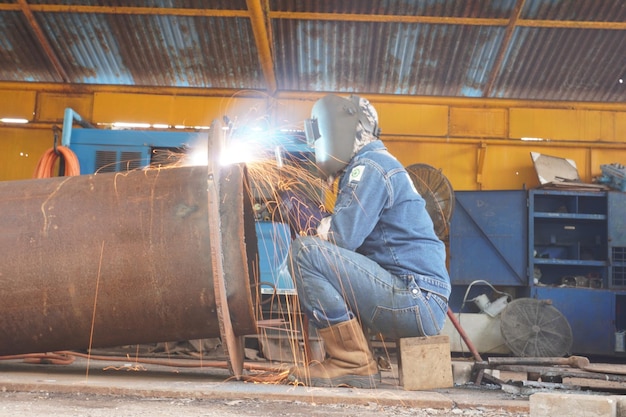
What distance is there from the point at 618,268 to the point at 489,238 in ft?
4.45

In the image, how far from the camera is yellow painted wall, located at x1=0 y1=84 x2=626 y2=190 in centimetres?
824


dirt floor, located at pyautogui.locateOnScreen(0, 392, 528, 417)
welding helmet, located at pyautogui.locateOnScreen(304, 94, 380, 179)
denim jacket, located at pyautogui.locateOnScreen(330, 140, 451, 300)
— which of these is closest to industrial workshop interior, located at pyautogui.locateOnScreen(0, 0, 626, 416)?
welding helmet, located at pyautogui.locateOnScreen(304, 94, 380, 179)

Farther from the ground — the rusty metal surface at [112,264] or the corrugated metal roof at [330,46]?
the corrugated metal roof at [330,46]

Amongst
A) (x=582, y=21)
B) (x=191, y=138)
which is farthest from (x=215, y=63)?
(x=582, y=21)

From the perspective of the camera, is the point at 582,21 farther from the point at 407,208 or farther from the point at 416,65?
the point at 407,208

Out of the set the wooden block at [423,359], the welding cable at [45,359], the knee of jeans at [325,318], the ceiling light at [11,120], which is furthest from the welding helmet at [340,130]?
the ceiling light at [11,120]

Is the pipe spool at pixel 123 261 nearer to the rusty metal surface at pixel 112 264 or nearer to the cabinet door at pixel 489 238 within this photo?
the rusty metal surface at pixel 112 264

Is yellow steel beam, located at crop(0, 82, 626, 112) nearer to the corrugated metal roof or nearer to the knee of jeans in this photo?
the corrugated metal roof

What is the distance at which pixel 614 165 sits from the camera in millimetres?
7871

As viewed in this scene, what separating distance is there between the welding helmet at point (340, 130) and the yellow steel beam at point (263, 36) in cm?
444

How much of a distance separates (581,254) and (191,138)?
14.8 feet

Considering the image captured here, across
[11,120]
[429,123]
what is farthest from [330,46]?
[11,120]

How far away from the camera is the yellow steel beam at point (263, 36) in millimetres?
7387

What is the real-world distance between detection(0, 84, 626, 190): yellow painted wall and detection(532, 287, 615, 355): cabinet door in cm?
168
